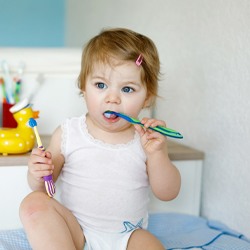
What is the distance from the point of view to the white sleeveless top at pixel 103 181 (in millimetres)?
1061

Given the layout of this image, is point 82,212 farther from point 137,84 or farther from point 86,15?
point 86,15

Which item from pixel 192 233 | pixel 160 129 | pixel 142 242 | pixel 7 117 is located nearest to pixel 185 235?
pixel 192 233

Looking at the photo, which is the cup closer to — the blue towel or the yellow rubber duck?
the yellow rubber duck

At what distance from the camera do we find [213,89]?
1.30 m

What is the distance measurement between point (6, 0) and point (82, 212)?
2281 mm

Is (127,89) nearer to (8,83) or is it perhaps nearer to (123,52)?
(123,52)

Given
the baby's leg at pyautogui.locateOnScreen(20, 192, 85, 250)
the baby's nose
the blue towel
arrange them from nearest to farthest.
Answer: the baby's leg at pyautogui.locateOnScreen(20, 192, 85, 250), the baby's nose, the blue towel

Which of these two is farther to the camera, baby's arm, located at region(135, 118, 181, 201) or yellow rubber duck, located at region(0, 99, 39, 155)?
yellow rubber duck, located at region(0, 99, 39, 155)

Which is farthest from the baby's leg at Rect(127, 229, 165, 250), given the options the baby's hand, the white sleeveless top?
the baby's hand

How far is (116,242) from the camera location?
40.5 inches

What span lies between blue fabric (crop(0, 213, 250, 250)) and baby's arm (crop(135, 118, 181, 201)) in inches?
5.3

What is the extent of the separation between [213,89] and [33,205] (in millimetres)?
596

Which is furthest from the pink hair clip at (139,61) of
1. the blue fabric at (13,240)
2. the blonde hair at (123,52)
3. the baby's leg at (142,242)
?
the blue fabric at (13,240)

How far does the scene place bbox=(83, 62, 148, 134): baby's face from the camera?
1.02 m
